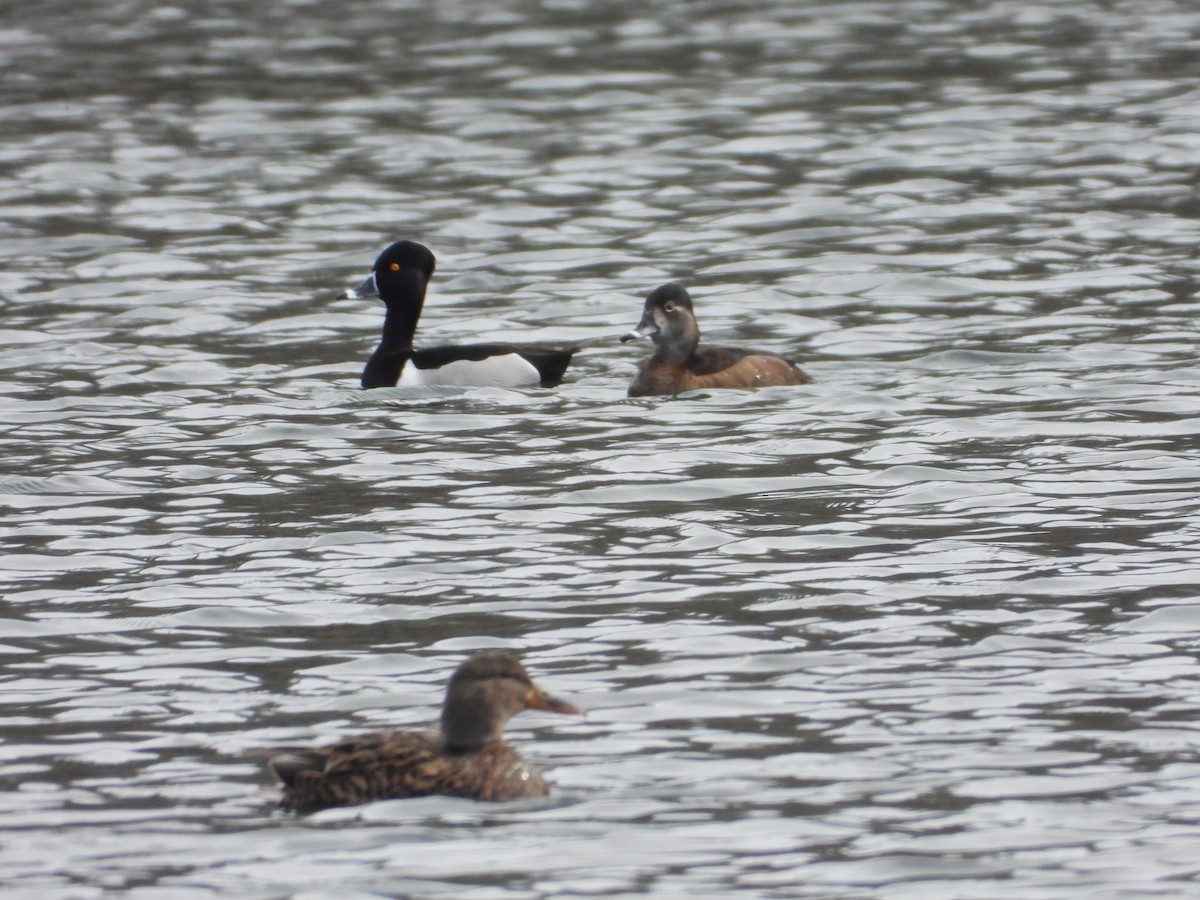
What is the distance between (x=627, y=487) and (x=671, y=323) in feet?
8.60

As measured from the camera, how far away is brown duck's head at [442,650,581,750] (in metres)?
6.87

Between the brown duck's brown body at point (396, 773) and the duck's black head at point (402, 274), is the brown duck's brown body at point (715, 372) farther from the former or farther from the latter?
the brown duck's brown body at point (396, 773)

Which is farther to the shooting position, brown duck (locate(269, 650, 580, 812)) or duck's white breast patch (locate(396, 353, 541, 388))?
duck's white breast patch (locate(396, 353, 541, 388))

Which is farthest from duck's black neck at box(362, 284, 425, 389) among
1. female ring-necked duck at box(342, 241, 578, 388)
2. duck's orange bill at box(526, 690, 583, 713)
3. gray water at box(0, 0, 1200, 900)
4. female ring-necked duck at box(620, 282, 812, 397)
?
duck's orange bill at box(526, 690, 583, 713)

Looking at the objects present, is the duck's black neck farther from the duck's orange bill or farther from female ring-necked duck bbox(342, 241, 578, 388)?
the duck's orange bill

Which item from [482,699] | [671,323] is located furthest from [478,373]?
[482,699]

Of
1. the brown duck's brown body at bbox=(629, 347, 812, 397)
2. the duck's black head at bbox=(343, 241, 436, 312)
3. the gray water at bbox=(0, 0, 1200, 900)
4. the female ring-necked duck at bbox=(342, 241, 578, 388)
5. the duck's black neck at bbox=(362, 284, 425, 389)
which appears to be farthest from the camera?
the duck's black head at bbox=(343, 241, 436, 312)

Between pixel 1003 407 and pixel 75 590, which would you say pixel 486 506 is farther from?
pixel 1003 407

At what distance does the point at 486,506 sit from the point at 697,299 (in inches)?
223

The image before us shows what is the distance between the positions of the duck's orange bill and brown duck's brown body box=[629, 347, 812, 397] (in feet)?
19.9

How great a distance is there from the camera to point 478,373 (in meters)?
13.4

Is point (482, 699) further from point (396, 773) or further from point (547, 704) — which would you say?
point (396, 773)

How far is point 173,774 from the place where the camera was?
7.00 metres

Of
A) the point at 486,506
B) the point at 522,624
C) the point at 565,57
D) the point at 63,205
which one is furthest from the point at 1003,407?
the point at 565,57
